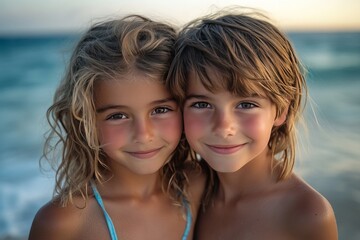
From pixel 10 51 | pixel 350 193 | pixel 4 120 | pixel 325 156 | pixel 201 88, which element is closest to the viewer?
pixel 201 88

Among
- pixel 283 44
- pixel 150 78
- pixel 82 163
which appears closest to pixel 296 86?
pixel 283 44

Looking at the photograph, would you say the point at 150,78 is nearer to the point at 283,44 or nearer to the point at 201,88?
the point at 201,88

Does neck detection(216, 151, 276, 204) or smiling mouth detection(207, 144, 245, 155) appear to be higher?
smiling mouth detection(207, 144, 245, 155)

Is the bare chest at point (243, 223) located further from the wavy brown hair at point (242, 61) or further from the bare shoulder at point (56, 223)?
the bare shoulder at point (56, 223)

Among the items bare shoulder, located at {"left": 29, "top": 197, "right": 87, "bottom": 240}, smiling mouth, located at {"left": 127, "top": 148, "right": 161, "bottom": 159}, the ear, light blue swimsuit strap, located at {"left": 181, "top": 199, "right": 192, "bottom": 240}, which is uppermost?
the ear

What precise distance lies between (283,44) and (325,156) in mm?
3756

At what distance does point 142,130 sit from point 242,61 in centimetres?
50

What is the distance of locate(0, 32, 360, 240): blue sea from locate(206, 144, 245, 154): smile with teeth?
0.43 meters

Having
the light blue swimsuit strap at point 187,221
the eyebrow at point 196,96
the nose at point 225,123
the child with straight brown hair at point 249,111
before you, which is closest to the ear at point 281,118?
the child with straight brown hair at point 249,111

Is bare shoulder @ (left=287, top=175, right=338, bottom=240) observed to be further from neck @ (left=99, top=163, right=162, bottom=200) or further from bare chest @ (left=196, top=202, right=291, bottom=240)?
neck @ (left=99, top=163, right=162, bottom=200)

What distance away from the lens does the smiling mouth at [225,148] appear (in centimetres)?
193

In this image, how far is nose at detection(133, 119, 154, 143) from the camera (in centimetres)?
191

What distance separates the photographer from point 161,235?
7.02 ft

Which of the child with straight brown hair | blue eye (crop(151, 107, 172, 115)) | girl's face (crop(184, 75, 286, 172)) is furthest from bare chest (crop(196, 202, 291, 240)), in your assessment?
blue eye (crop(151, 107, 172, 115))
